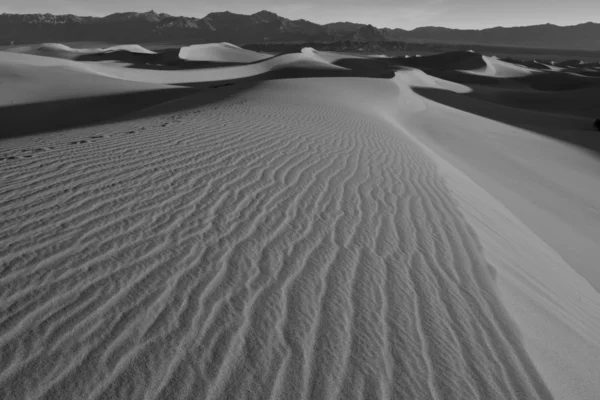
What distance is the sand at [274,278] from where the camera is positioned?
2.37m

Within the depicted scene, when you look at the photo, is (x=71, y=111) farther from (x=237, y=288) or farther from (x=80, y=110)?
(x=237, y=288)

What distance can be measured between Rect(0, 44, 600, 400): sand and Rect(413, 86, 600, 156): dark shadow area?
37.9 ft

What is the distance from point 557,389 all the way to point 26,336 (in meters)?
2.97

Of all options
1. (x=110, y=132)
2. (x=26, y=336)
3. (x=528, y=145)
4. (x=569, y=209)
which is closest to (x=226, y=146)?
(x=110, y=132)

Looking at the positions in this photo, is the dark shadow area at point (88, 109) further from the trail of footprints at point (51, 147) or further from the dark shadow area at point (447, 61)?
the dark shadow area at point (447, 61)

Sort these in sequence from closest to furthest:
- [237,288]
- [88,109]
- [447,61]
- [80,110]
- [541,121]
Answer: [237,288] → [80,110] → [88,109] → [541,121] → [447,61]

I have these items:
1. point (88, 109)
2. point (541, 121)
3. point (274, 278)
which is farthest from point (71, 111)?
point (541, 121)

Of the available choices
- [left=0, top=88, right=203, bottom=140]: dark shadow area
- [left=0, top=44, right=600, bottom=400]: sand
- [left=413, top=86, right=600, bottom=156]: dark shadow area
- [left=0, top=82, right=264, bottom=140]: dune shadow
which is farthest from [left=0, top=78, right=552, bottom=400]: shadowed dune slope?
[left=413, top=86, right=600, bottom=156]: dark shadow area

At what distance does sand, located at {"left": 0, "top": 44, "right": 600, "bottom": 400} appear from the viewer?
2.37m

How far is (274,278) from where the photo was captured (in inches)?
129

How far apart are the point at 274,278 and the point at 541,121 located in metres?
22.5

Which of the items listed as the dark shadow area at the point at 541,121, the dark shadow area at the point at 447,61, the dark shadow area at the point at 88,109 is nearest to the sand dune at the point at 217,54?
the dark shadow area at the point at 447,61

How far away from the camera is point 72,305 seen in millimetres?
2668

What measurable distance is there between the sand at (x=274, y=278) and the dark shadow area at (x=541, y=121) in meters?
11.6
